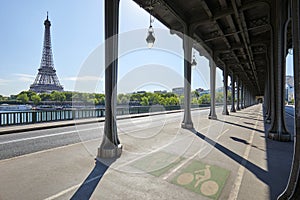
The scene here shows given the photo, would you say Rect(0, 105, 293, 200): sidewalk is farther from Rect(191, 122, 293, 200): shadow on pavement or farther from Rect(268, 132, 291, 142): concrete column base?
Rect(268, 132, 291, 142): concrete column base

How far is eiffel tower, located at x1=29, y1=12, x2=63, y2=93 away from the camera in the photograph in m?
39.3

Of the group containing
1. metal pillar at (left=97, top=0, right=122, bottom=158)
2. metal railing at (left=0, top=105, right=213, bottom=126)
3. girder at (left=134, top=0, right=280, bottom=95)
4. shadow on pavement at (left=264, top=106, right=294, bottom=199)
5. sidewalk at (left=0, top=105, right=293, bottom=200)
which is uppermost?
girder at (left=134, top=0, right=280, bottom=95)

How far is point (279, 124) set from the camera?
23.8ft

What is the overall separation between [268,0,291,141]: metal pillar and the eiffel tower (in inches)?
1759

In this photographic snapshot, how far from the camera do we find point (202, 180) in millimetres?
3346

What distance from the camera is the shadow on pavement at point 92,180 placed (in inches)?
111

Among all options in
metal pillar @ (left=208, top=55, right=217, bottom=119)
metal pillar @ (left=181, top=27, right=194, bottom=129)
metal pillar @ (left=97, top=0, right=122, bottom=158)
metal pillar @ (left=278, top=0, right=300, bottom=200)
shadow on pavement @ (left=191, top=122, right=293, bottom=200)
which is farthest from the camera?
metal pillar @ (left=208, top=55, right=217, bottom=119)

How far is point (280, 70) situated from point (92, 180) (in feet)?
26.5

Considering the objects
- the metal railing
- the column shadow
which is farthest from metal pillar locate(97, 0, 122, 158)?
the metal railing

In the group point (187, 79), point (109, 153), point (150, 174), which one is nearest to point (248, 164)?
point (150, 174)

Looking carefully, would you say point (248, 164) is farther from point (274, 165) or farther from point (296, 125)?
point (296, 125)

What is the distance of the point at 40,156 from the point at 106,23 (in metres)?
4.37

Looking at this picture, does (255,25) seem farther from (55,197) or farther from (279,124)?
(55,197)

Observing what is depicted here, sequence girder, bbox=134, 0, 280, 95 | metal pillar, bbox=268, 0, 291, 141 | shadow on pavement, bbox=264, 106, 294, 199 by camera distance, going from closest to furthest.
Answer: shadow on pavement, bbox=264, 106, 294, 199
metal pillar, bbox=268, 0, 291, 141
girder, bbox=134, 0, 280, 95
